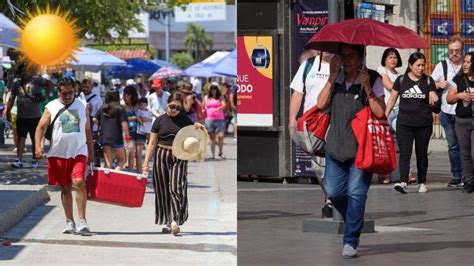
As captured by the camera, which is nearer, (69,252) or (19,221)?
(69,252)

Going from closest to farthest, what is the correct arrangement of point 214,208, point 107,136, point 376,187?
point 214,208
point 376,187
point 107,136

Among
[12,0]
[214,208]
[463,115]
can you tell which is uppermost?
[12,0]

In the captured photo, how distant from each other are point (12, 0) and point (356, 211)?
8.42m

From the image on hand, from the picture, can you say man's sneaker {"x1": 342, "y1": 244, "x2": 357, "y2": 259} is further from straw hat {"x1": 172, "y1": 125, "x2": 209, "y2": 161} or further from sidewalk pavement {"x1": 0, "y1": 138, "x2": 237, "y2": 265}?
straw hat {"x1": 172, "y1": 125, "x2": 209, "y2": 161}

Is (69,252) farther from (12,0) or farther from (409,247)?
(12,0)

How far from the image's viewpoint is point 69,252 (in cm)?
1075

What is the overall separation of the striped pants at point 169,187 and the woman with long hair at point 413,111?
149 inches

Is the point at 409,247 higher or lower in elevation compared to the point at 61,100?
lower

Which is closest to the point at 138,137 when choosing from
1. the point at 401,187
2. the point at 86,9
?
the point at 86,9

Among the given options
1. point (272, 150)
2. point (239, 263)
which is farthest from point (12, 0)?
point (239, 263)

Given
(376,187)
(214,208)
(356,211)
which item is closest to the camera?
(356,211)

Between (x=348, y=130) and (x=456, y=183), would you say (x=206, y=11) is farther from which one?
(x=348, y=130)

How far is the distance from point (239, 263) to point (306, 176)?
292 inches

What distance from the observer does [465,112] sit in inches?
607
